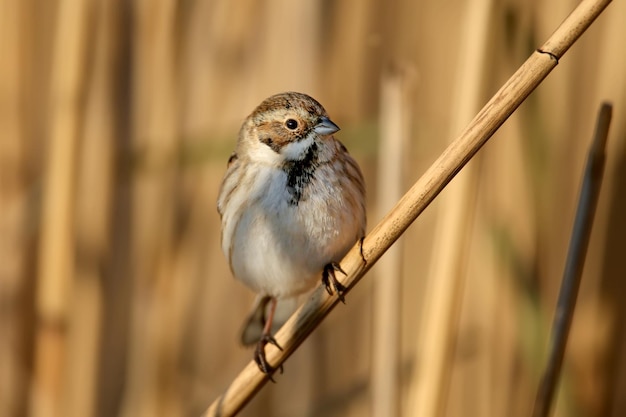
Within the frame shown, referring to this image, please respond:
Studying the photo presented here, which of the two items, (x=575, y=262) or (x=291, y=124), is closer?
(x=575, y=262)

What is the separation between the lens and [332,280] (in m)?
1.88

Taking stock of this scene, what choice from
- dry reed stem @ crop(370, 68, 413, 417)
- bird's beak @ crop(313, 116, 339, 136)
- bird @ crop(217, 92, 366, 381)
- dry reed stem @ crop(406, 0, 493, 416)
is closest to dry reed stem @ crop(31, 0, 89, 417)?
bird @ crop(217, 92, 366, 381)

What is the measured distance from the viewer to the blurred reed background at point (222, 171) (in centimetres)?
233

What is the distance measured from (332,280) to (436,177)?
19.7 inches

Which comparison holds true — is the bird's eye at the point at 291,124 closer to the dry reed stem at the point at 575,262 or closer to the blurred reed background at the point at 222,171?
the blurred reed background at the point at 222,171

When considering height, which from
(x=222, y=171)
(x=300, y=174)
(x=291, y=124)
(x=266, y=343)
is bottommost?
(x=266, y=343)

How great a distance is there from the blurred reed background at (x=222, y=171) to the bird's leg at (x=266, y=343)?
0.91 ft

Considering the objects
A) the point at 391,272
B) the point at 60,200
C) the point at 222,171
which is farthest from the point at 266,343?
the point at 222,171

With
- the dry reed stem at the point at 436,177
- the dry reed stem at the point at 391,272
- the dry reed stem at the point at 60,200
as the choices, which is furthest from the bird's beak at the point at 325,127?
the dry reed stem at the point at 60,200

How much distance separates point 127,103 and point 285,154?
0.93 meters

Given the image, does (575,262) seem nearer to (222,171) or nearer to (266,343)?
(266,343)

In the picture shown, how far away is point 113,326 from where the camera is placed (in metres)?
3.23

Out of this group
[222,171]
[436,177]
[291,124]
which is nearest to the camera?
[436,177]

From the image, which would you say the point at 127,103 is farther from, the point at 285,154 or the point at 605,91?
the point at 605,91
